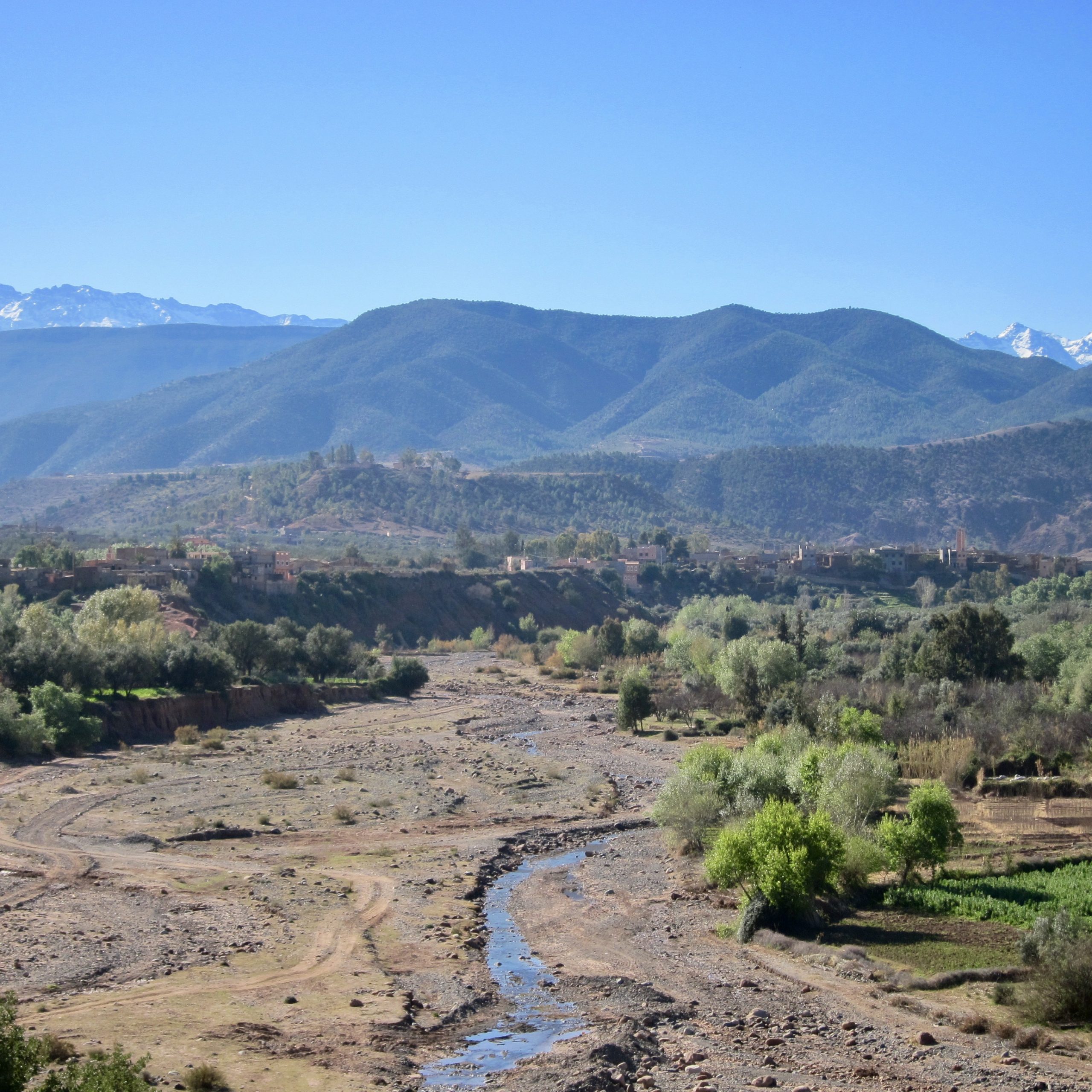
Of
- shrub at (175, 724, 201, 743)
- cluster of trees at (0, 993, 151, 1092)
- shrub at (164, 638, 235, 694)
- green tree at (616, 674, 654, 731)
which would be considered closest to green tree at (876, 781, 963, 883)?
cluster of trees at (0, 993, 151, 1092)

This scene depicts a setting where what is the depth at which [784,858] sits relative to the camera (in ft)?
79.3

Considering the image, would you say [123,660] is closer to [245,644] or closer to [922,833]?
[245,644]

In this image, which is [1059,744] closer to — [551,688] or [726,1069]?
[726,1069]

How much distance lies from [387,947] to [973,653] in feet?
124

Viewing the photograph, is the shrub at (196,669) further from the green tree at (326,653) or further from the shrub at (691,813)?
the shrub at (691,813)

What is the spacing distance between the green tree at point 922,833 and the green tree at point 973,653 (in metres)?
27.9

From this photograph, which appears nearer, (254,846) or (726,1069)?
(726,1069)

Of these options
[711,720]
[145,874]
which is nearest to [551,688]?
[711,720]

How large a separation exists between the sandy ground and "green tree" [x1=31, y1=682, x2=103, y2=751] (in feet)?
7.36

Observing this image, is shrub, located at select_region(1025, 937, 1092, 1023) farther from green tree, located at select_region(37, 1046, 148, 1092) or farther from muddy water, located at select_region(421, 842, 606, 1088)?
green tree, located at select_region(37, 1046, 148, 1092)

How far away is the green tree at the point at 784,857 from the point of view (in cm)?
2427

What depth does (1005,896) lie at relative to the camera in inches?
1030

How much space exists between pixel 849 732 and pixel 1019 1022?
2382 cm

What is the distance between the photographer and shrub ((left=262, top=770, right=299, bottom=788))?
41.0 metres
